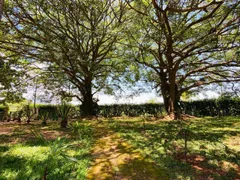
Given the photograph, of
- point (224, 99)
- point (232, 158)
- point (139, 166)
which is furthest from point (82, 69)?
point (224, 99)

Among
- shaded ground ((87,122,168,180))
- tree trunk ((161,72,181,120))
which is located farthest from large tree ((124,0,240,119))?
shaded ground ((87,122,168,180))

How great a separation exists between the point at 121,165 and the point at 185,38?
27.3ft

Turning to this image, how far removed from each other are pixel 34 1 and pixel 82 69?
3.58 meters

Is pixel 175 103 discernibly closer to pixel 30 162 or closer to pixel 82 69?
pixel 82 69

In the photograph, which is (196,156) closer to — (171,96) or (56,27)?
(171,96)

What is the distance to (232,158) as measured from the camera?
3861 mm

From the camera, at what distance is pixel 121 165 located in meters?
3.53

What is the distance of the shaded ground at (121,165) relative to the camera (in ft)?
10.0

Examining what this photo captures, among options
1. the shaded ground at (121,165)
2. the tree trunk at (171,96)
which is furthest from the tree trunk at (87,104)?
the shaded ground at (121,165)

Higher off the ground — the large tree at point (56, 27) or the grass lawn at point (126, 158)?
the large tree at point (56, 27)

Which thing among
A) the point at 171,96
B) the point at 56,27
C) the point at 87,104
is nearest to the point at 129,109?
the point at 87,104

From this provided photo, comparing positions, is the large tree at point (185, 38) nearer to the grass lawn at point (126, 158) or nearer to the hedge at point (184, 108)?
the hedge at point (184, 108)

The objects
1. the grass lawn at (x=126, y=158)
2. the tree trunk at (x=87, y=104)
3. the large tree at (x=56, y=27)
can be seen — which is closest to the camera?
the grass lawn at (x=126, y=158)

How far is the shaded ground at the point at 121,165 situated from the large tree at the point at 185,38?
4.36m
